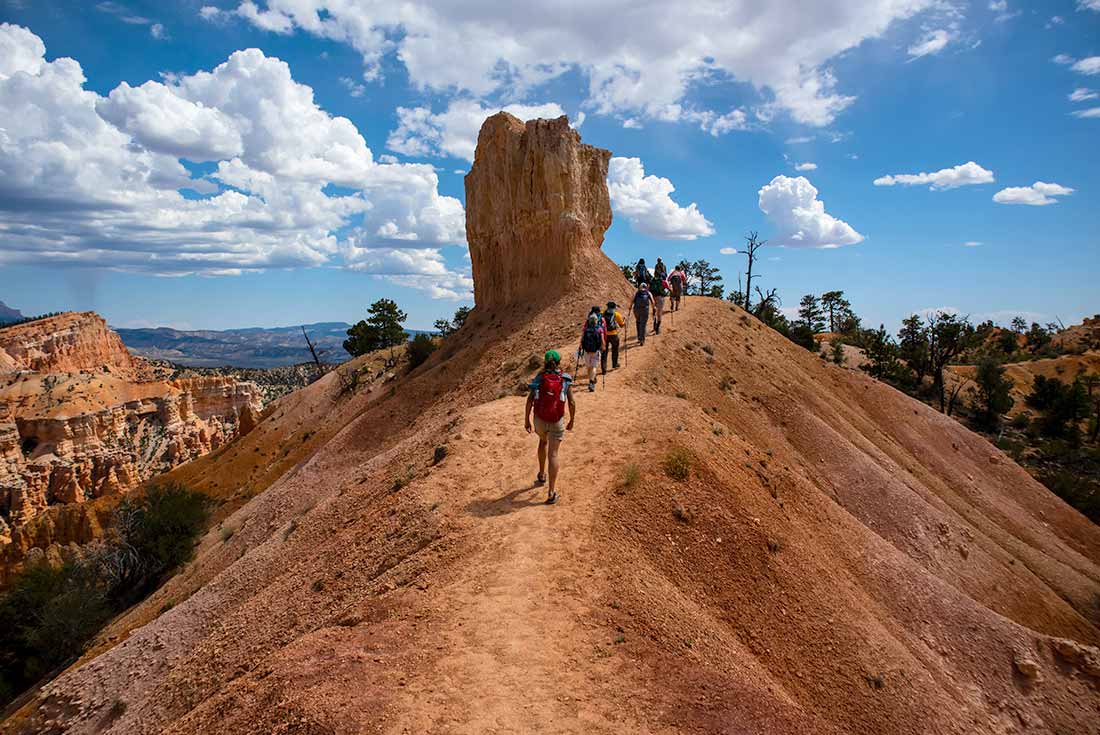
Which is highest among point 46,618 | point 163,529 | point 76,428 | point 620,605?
point 620,605

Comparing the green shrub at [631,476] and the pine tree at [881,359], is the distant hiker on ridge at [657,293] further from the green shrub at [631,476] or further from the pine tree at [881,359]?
the pine tree at [881,359]

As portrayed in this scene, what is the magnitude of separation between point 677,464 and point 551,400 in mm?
2837

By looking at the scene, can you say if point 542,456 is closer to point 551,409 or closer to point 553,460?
point 553,460

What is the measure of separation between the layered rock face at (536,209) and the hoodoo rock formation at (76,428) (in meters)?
24.1

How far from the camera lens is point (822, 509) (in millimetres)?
12727

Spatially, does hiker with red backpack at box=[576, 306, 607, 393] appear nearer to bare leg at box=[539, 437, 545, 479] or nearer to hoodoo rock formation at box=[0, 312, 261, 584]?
bare leg at box=[539, 437, 545, 479]

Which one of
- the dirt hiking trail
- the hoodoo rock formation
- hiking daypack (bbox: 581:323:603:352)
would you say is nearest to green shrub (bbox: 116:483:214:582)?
the hoodoo rock formation

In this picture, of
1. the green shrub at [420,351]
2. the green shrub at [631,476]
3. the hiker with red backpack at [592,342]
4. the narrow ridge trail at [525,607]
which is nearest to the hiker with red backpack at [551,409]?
the narrow ridge trail at [525,607]

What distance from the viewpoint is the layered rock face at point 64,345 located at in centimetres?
5306

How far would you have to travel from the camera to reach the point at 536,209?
88.2 ft

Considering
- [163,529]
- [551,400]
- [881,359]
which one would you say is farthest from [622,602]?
[881,359]

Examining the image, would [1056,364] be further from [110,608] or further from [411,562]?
[110,608]

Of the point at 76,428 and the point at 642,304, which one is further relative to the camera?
the point at 76,428

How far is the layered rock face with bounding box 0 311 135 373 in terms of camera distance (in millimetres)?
53062
